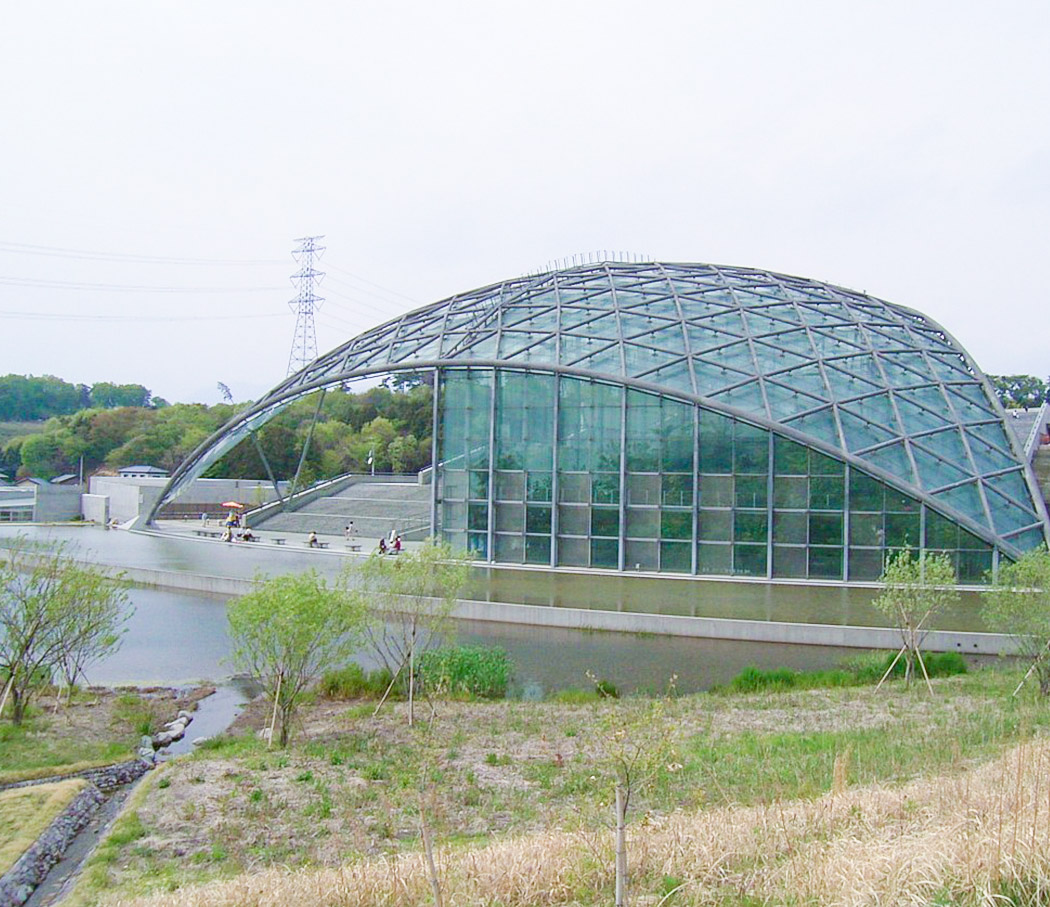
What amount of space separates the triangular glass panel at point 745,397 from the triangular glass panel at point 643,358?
2.29 metres

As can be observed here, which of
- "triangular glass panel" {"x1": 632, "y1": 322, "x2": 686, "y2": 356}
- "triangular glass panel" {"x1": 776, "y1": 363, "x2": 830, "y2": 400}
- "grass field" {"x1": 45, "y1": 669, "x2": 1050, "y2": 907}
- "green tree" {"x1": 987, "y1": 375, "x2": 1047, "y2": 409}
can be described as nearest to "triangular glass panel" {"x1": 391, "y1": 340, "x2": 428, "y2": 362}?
"triangular glass panel" {"x1": 632, "y1": 322, "x2": 686, "y2": 356}

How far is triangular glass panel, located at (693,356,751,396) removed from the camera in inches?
1185

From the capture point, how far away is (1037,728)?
38.4 ft

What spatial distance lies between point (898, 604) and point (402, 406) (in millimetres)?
70198

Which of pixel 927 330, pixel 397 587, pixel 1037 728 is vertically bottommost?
pixel 1037 728

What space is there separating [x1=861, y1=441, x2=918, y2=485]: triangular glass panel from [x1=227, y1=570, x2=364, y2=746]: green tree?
64.1 ft

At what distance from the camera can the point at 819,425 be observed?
29078 millimetres

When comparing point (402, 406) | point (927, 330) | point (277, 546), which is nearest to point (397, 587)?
point (277, 546)

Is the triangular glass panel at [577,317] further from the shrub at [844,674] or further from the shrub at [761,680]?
the shrub at [761,680]

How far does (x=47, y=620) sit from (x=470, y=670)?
7763mm

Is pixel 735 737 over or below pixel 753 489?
below

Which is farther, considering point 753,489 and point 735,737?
point 753,489

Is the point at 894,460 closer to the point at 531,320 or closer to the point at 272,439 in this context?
the point at 531,320

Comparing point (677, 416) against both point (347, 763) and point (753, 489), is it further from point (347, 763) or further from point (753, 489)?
point (347, 763)
